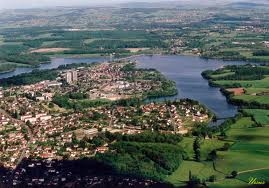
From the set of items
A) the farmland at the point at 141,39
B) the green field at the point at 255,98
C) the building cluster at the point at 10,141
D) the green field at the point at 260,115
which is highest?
the green field at the point at 260,115

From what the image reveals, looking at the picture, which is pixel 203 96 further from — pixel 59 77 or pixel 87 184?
pixel 87 184

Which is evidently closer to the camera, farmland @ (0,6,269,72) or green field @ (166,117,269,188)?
green field @ (166,117,269,188)

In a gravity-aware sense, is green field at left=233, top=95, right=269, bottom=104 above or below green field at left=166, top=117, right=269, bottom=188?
below

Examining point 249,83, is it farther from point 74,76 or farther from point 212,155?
point 212,155

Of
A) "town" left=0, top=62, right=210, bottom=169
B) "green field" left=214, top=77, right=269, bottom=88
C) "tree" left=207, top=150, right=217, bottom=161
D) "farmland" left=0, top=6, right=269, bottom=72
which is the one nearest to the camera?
"tree" left=207, top=150, right=217, bottom=161

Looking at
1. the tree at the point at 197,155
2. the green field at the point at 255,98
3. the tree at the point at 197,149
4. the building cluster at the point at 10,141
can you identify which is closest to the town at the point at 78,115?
the building cluster at the point at 10,141

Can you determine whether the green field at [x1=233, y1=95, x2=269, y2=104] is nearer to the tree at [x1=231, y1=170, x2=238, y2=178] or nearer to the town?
the town

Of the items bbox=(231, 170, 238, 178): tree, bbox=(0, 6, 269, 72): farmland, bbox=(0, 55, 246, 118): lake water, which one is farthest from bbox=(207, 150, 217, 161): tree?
bbox=(0, 6, 269, 72): farmland

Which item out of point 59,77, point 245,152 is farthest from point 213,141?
point 59,77

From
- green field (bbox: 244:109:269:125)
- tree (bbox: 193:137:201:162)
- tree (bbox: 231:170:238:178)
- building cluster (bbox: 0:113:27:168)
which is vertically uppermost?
tree (bbox: 231:170:238:178)

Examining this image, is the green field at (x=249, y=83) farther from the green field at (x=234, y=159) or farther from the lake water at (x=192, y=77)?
the green field at (x=234, y=159)
